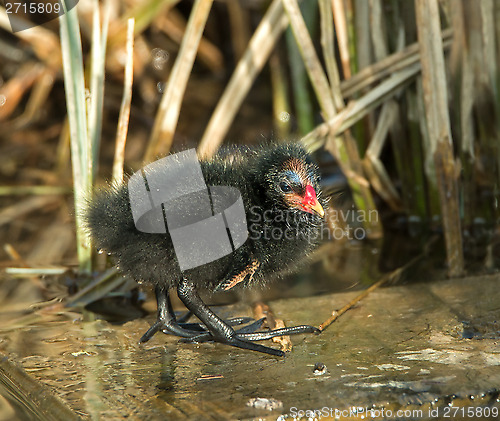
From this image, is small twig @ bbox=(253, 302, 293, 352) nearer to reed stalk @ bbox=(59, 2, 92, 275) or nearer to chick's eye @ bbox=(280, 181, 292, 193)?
chick's eye @ bbox=(280, 181, 292, 193)

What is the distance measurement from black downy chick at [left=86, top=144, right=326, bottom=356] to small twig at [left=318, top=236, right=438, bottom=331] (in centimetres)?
13

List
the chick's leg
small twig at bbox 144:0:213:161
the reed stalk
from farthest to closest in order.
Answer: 1. small twig at bbox 144:0:213:161
2. the reed stalk
3. the chick's leg

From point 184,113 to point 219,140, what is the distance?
2010mm

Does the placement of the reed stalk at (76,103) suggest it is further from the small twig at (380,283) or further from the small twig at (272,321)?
the small twig at (380,283)

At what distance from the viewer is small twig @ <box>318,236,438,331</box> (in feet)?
8.02

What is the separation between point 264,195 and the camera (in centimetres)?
251

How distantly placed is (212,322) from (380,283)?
0.83 meters

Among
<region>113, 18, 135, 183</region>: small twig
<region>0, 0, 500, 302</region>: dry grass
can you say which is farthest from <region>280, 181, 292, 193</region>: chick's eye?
<region>113, 18, 135, 183</region>: small twig

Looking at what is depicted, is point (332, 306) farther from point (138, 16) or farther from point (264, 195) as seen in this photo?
point (138, 16)

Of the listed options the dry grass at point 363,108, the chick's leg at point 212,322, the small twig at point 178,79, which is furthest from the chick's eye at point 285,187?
the small twig at point 178,79

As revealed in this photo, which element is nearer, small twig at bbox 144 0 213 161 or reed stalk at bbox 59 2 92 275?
reed stalk at bbox 59 2 92 275

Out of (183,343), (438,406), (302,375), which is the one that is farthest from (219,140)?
(438,406)

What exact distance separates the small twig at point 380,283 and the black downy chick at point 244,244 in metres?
0.13

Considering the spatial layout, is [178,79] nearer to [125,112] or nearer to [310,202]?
[125,112]
